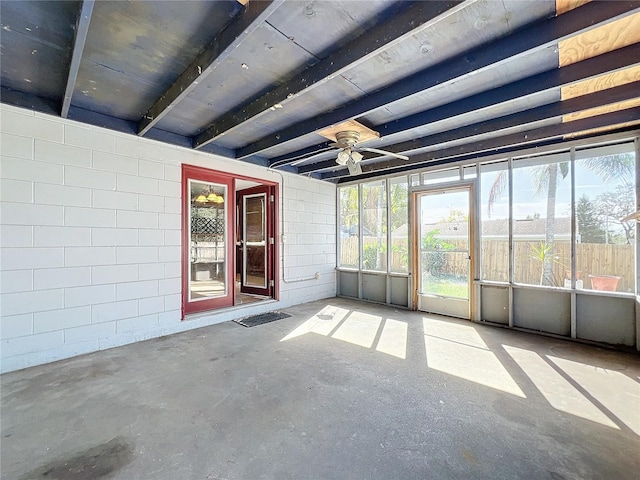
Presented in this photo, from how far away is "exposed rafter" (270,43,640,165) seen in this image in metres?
2.08

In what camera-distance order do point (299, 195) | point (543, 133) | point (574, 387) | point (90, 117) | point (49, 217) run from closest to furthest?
1. point (574, 387)
2. point (49, 217)
3. point (90, 117)
4. point (543, 133)
5. point (299, 195)

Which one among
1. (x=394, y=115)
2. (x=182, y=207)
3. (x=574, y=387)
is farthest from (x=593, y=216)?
(x=182, y=207)

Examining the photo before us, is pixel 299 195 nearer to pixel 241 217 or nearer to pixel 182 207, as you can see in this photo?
pixel 241 217

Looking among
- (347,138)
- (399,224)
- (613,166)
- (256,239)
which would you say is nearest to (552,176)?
(613,166)

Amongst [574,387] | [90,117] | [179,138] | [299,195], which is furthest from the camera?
[299,195]

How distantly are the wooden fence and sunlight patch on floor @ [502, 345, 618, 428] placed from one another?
4.27 feet

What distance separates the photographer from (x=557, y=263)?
3828 millimetres

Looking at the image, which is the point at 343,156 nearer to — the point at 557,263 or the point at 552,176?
the point at 552,176

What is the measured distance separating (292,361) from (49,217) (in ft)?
9.51

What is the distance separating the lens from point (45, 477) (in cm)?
152

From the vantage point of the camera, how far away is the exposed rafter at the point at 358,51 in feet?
5.31

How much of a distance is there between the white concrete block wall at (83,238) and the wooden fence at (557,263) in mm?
4222

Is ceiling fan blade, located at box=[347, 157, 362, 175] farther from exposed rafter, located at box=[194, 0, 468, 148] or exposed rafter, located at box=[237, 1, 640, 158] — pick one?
exposed rafter, located at box=[194, 0, 468, 148]

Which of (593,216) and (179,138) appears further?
(179,138)
